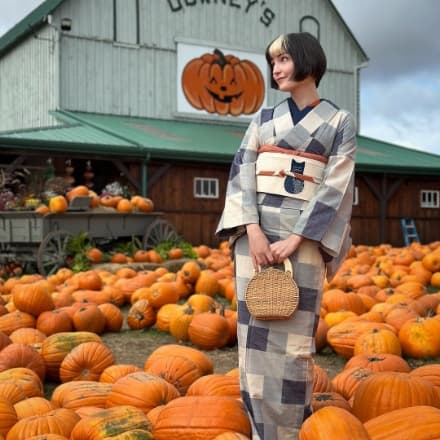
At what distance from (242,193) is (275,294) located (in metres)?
0.46

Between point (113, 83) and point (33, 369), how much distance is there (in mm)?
15354

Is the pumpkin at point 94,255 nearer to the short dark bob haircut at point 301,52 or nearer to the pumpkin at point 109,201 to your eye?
the pumpkin at point 109,201

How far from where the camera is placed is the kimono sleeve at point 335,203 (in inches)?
104

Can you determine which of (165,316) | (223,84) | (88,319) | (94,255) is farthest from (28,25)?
(88,319)

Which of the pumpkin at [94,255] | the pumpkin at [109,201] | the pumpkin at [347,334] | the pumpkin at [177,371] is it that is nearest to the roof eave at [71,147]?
the pumpkin at [109,201]

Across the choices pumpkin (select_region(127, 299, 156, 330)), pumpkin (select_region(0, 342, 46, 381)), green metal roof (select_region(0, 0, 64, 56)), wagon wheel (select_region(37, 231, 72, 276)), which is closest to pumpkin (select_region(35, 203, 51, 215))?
wagon wheel (select_region(37, 231, 72, 276))

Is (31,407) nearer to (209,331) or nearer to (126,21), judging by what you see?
(209,331)

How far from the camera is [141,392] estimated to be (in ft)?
10.5

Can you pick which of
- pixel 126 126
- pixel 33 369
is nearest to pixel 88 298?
pixel 33 369

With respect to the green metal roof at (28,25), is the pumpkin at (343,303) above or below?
below

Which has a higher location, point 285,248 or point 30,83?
point 30,83

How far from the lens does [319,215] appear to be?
2.65m

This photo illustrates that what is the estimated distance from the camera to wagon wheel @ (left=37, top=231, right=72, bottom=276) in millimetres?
10328

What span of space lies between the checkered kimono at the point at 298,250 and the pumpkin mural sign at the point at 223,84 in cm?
1709
